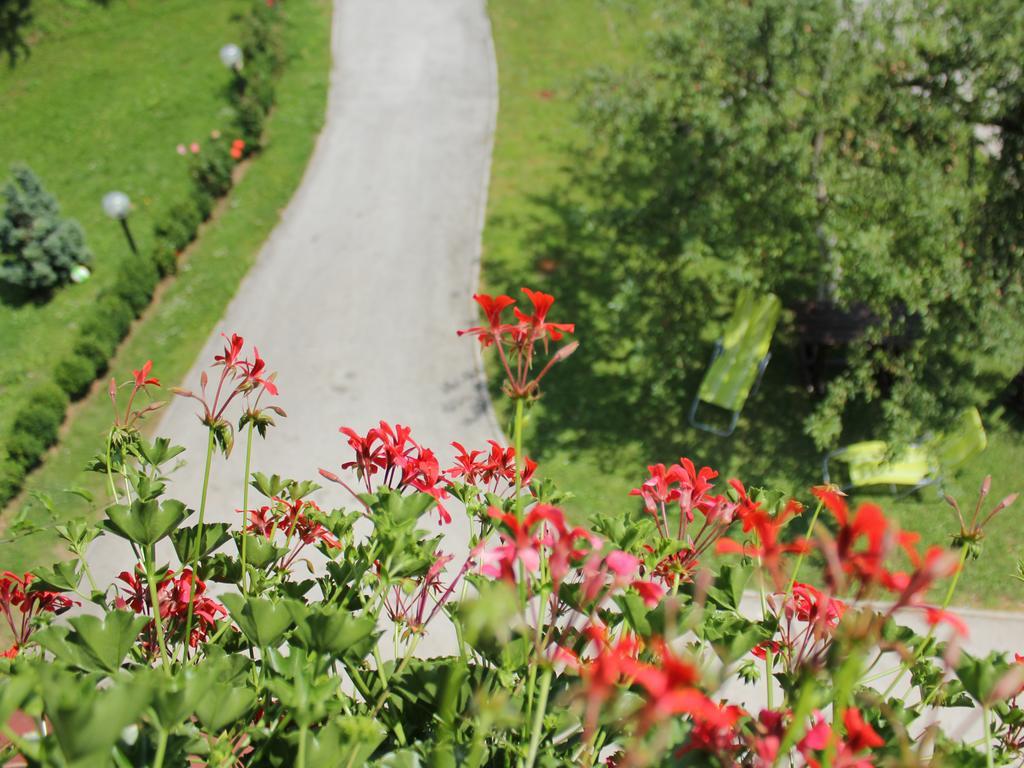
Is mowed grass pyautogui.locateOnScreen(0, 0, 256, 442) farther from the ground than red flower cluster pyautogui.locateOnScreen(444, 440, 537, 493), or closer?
closer

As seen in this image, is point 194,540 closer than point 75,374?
Yes

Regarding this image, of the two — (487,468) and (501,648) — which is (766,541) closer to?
(501,648)

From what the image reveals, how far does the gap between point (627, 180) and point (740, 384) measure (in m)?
4.80

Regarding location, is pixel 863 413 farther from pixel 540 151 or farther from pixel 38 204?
pixel 38 204

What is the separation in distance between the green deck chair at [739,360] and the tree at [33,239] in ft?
27.3

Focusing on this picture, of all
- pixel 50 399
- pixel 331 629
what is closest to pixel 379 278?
pixel 50 399

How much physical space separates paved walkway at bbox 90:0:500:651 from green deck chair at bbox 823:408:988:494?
12.7 feet

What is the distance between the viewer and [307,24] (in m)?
16.7

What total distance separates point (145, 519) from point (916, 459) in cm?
816

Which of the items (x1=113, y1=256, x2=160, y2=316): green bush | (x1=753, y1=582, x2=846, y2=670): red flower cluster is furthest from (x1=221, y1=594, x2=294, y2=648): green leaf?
(x1=113, y1=256, x2=160, y2=316): green bush

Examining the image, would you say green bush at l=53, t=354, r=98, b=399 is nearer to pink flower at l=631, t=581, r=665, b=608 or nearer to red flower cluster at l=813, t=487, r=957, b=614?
pink flower at l=631, t=581, r=665, b=608

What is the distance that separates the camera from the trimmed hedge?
8742 millimetres

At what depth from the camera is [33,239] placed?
35.6 feet

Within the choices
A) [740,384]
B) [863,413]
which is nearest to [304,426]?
[740,384]
